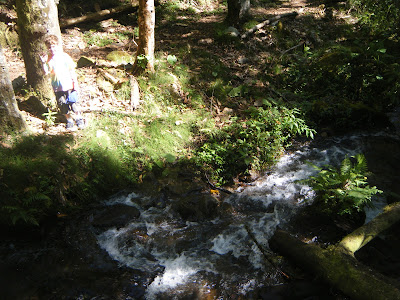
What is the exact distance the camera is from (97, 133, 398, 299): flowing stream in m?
4.76

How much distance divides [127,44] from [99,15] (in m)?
2.77

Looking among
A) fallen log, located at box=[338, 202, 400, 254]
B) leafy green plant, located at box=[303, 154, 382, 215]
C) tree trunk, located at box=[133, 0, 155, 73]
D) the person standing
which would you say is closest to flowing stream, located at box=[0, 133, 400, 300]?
leafy green plant, located at box=[303, 154, 382, 215]

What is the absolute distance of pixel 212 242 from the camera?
5676 mm

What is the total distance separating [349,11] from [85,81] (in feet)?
43.7

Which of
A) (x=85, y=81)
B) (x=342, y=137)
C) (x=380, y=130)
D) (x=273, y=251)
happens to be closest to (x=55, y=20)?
(x=85, y=81)

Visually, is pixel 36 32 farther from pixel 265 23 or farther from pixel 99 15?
pixel 265 23

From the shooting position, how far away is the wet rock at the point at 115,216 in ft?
19.5

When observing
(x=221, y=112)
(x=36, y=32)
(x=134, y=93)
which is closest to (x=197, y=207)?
(x=221, y=112)

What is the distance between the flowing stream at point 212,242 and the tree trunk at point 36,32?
367cm

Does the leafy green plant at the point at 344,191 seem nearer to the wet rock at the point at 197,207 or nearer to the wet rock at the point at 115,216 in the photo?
the wet rock at the point at 197,207

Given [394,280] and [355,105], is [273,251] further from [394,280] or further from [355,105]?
[355,105]

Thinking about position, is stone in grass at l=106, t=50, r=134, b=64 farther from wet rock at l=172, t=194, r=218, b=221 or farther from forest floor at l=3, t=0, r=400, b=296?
wet rock at l=172, t=194, r=218, b=221

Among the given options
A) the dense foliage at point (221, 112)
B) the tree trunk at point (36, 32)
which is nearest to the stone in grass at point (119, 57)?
the dense foliage at point (221, 112)

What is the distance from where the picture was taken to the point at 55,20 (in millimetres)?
7180
